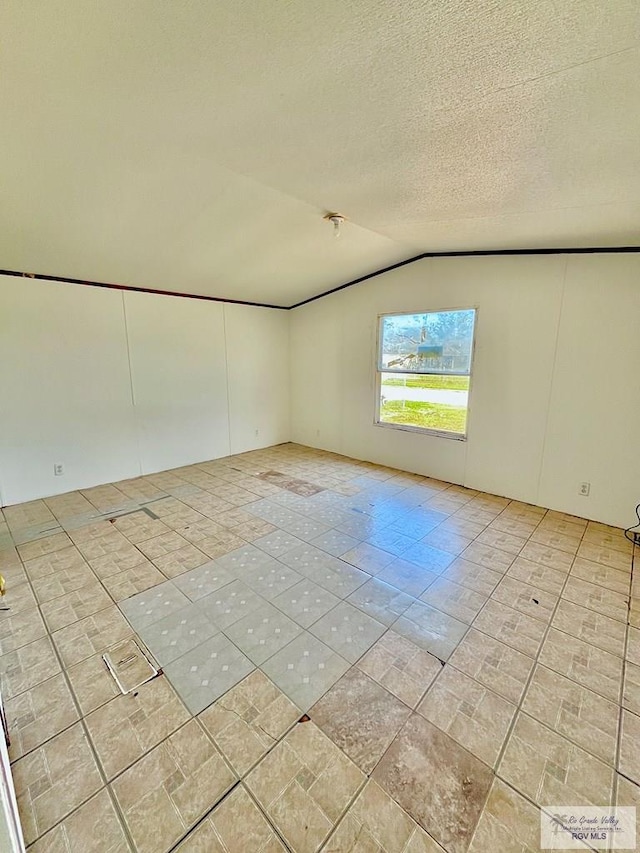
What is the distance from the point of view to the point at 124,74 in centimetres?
132

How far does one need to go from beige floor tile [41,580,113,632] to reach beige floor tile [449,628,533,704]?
6.83 feet

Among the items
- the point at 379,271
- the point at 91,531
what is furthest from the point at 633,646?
the point at 379,271

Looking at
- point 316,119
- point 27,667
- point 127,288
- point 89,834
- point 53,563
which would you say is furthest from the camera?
point 127,288

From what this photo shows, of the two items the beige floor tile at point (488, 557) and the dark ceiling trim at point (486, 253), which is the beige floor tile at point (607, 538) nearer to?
the beige floor tile at point (488, 557)

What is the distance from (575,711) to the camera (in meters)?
1.51

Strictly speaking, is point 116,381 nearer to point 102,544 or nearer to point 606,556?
point 102,544

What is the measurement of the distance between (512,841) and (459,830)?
16 centimetres

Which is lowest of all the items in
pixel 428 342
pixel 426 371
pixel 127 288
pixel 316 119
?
pixel 426 371

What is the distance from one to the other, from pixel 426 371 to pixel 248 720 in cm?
382

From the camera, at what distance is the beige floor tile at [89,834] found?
1069 mm

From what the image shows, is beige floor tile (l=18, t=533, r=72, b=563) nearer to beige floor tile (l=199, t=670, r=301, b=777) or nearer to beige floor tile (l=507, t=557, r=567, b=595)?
beige floor tile (l=199, t=670, r=301, b=777)

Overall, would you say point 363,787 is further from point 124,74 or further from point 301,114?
point 124,74

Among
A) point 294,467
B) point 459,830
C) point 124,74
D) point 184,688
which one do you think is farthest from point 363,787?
point 294,467

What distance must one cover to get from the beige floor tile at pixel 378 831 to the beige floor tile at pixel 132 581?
1720 mm
